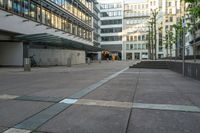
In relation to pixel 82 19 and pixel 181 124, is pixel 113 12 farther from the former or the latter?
pixel 181 124

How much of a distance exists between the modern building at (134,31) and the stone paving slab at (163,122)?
96.6 m

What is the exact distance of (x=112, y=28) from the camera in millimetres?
104062

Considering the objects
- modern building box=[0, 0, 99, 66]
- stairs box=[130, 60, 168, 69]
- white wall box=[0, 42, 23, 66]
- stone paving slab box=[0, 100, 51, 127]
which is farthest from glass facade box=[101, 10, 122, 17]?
stone paving slab box=[0, 100, 51, 127]

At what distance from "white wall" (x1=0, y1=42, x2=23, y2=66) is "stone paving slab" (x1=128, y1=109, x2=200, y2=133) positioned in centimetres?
2858

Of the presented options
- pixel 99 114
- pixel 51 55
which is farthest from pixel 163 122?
pixel 51 55

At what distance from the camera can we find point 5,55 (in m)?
32.2

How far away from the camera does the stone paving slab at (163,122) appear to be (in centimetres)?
451

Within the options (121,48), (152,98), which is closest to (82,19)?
(121,48)

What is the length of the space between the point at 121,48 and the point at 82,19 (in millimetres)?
45024

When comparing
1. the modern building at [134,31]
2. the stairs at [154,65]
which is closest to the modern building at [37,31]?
the stairs at [154,65]

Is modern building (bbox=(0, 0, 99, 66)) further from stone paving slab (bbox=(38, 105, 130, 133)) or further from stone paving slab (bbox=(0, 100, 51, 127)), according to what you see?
stone paving slab (bbox=(38, 105, 130, 133))

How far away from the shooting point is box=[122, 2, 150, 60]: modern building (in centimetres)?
10169

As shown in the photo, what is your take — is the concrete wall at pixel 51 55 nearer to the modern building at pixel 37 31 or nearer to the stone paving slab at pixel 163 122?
the modern building at pixel 37 31

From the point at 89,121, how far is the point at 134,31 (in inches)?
3929
